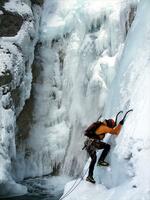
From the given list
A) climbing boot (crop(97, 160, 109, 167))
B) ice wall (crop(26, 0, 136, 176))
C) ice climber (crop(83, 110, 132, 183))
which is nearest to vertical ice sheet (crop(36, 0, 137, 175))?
ice wall (crop(26, 0, 136, 176))

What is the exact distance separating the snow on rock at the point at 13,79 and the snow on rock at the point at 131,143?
4035 millimetres

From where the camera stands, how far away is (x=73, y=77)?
17.6 m

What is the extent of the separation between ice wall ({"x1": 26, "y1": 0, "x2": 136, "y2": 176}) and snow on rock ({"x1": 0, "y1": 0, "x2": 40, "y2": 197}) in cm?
109

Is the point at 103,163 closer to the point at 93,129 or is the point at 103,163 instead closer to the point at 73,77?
the point at 93,129

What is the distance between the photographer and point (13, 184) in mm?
13695

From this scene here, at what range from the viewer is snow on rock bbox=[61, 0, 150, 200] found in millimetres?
7762

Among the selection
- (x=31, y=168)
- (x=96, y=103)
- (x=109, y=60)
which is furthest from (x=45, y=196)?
(x=109, y=60)

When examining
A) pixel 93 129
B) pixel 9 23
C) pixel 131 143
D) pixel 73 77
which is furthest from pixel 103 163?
pixel 9 23

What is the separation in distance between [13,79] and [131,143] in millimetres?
7964

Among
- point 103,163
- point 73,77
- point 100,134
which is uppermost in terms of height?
point 100,134

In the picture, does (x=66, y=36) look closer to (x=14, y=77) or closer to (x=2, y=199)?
(x=14, y=77)

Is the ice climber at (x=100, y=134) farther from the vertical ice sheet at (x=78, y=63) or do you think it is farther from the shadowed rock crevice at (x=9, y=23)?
the shadowed rock crevice at (x=9, y=23)

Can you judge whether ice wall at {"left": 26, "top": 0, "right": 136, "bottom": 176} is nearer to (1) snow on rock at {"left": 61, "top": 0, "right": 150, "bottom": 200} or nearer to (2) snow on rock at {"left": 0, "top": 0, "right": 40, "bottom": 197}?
(2) snow on rock at {"left": 0, "top": 0, "right": 40, "bottom": 197}

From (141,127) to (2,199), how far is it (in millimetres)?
6953
